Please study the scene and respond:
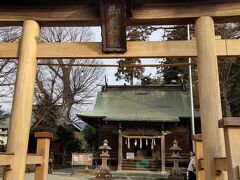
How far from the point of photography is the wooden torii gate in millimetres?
3939

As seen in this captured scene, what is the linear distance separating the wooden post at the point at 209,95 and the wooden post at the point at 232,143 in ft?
3.65

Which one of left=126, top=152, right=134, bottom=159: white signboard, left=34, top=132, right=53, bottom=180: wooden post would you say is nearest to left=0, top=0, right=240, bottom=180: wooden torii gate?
left=34, top=132, right=53, bottom=180: wooden post

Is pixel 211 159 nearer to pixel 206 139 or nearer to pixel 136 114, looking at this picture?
pixel 206 139

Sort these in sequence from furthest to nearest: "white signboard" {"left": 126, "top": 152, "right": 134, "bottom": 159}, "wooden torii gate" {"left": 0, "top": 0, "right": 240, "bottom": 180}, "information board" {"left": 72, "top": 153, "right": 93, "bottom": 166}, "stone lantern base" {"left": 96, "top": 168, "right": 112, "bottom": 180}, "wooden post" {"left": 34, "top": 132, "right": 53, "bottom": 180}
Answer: "white signboard" {"left": 126, "top": 152, "right": 134, "bottom": 159}
"information board" {"left": 72, "top": 153, "right": 93, "bottom": 166}
"stone lantern base" {"left": 96, "top": 168, "right": 112, "bottom": 180}
"wooden post" {"left": 34, "top": 132, "right": 53, "bottom": 180}
"wooden torii gate" {"left": 0, "top": 0, "right": 240, "bottom": 180}

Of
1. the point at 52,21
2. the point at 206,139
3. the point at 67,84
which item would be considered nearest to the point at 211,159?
the point at 206,139

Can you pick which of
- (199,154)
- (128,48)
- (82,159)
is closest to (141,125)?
(82,159)

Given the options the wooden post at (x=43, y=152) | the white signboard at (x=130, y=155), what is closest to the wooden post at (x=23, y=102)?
the wooden post at (x=43, y=152)

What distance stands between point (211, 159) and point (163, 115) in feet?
56.6

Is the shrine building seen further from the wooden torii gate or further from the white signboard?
the wooden torii gate

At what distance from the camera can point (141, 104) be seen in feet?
76.4

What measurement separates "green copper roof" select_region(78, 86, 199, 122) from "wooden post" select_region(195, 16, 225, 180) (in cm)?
1593

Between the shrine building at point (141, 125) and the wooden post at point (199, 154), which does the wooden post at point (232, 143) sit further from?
the shrine building at point (141, 125)

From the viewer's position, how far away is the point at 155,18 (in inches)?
177

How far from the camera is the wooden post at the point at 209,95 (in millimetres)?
3734
